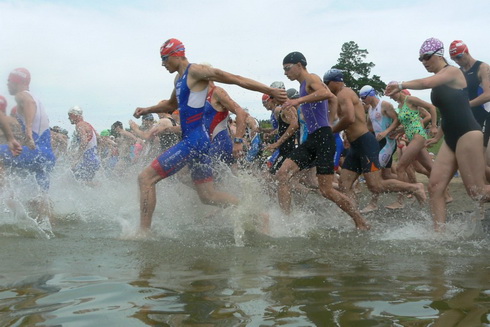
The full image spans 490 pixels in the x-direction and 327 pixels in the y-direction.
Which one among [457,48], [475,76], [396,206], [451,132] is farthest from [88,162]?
[451,132]

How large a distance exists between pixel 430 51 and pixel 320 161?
1.72 metres

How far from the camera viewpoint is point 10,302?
3135mm

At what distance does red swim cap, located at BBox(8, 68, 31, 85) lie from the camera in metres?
6.80

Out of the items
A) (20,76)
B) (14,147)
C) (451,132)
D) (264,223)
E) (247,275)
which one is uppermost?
(20,76)

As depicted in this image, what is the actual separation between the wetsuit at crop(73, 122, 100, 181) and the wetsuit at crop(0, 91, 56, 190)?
332 centimetres

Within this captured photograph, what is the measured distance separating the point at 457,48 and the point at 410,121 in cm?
184

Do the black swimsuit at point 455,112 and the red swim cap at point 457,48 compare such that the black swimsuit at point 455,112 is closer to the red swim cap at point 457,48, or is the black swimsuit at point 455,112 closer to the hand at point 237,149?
the red swim cap at point 457,48

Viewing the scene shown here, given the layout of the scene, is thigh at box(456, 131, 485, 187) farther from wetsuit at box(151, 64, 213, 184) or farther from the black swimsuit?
wetsuit at box(151, 64, 213, 184)

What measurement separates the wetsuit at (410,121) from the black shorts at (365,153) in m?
1.34

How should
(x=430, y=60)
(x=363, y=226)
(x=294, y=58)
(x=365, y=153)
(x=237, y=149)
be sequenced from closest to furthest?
(x=430, y=60) → (x=294, y=58) → (x=363, y=226) → (x=237, y=149) → (x=365, y=153)

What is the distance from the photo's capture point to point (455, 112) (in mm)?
5496

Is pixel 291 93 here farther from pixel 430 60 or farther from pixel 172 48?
pixel 430 60

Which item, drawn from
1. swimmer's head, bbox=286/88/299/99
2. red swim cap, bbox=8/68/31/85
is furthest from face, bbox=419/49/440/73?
→ red swim cap, bbox=8/68/31/85

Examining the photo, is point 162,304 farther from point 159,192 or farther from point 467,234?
point 159,192
